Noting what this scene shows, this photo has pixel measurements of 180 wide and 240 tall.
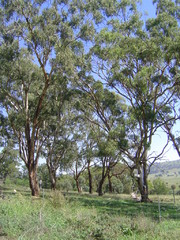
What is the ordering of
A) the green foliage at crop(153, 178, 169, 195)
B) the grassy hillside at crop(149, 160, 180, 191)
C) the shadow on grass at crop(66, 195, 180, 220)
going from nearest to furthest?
1. the shadow on grass at crop(66, 195, 180, 220)
2. the grassy hillside at crop(149, 160, 180, 191)
3. the green foliage at crop(153, 178, 169, 195)

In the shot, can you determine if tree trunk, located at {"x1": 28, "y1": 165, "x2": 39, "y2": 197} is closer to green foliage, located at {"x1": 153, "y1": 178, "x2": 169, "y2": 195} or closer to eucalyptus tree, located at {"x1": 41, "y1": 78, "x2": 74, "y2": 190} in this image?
eucalyptus tree, located at {"x1": 41, "y1": 78, "x2": 74, "y2": 190}

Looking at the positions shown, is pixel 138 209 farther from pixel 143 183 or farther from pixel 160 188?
pixel 160 188

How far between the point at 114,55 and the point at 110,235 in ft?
43.7

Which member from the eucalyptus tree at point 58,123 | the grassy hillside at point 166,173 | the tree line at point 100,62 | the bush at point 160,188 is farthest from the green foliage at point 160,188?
the tree line at point 100,62

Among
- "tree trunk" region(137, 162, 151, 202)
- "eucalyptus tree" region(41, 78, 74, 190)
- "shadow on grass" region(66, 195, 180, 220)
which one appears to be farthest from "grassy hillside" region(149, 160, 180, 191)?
"eucalyptus tree" region(41, 78, 74, 190)

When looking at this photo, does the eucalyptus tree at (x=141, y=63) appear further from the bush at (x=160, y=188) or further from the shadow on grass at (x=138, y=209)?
the bush at (x=160, y=188)

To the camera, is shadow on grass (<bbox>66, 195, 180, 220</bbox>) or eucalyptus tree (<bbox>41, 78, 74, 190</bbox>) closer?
shadow on grass (<bbox>66, 195, 180, 220</bbox>)

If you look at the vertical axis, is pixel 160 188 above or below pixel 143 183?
above

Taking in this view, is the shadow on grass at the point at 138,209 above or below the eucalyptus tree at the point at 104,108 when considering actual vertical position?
below

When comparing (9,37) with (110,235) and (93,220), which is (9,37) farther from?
(110,235)

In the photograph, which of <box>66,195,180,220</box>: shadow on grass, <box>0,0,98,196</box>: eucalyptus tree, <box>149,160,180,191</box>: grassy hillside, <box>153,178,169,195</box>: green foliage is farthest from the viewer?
<box>153,178,169,195</box>: green foliage

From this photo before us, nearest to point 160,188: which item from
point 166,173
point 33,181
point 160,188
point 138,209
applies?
point 160,188

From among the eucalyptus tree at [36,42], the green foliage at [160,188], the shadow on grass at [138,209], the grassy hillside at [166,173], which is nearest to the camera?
the shadow on grass at [138,209]

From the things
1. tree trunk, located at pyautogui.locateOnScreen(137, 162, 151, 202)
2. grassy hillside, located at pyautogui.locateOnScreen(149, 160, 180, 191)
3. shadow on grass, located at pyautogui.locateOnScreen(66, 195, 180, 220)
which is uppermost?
grassy hillside, located at pyautogui.locateOnScreen(149, 160, 180, 191)
